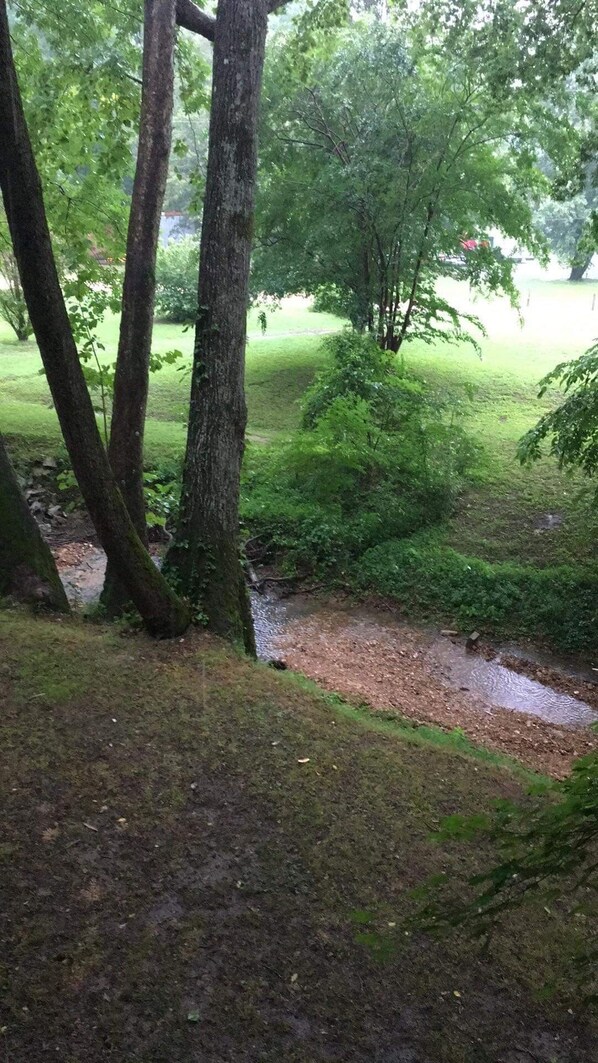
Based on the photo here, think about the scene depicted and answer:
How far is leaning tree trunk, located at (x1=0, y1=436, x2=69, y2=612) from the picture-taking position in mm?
5758

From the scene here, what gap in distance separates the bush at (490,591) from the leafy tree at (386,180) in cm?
670

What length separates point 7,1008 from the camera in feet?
8.63

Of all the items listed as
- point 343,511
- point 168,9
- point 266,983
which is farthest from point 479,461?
point 266,983

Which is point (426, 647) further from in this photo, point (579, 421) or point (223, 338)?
point (223, 338)

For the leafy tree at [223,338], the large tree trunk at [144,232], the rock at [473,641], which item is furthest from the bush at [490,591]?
the large tree trunk at [144,232]

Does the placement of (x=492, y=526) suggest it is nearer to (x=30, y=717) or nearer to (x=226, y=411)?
(x=226, y=411)

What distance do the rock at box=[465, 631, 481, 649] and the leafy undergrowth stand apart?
4.14 m

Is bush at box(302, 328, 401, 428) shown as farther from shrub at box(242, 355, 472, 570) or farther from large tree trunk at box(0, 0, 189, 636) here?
large tree trunk at box(0, 0, 189, 636)

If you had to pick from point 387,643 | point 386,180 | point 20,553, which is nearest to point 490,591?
point 387,643

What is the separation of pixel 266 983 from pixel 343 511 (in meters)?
9.03

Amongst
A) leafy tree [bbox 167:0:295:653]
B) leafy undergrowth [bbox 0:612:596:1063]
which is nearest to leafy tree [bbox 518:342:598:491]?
leafy tree [bbox 167:0:295:653]

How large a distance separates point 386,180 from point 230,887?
44.3ft

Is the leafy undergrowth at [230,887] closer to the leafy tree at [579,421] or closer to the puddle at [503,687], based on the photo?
the puddle at [503,687]

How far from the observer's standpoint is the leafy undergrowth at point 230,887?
2.72 m
